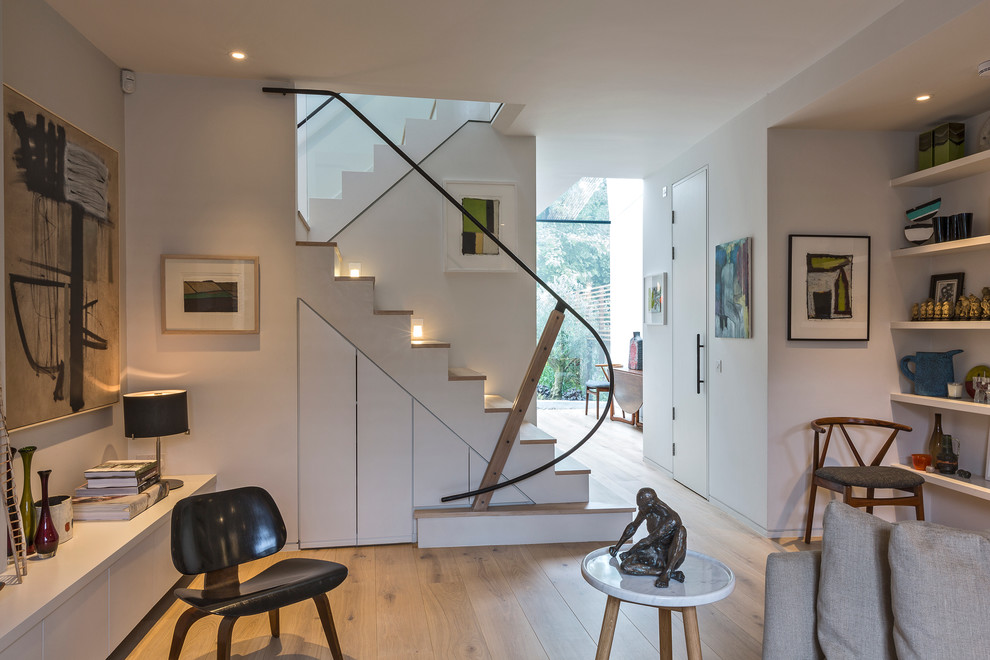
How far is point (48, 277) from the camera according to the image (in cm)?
271

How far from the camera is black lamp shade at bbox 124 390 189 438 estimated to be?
3.17 meters

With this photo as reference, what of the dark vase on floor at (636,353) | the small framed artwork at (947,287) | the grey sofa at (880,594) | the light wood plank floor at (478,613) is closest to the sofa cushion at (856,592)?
the grey sofa at (880,594)

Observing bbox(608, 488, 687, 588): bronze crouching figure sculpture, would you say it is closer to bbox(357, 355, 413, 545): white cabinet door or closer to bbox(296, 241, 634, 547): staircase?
bbox(296, 241, 634, 547): staircase

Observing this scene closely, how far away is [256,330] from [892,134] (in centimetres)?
430

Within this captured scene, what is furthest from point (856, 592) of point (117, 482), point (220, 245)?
point (220, 245)

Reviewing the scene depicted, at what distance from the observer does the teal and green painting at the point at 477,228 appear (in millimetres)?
4715

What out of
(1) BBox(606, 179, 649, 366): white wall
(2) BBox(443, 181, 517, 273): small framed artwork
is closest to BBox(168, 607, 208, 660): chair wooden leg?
(2) BBox(443, 181, 517, 273): small framed artwork

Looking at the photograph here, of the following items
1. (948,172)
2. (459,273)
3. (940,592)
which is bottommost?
(940,592)

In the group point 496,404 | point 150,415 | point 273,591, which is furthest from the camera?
point 496,404

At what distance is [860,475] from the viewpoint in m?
3.44

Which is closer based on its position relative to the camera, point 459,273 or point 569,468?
point 569,468

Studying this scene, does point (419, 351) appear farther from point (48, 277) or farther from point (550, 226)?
point (550, 226)

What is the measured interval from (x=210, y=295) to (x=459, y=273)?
1.81 meters

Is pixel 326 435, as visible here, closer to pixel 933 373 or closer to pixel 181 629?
pixel 181 629
